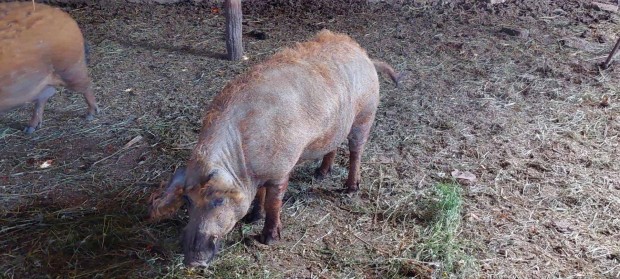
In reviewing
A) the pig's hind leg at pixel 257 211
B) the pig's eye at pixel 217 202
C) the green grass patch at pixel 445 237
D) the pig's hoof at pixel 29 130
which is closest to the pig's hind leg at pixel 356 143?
the green grass patch at pixel 445 237

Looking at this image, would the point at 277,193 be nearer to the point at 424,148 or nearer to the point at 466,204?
the point at 466,204

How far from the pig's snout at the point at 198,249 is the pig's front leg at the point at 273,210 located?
1.83 ft

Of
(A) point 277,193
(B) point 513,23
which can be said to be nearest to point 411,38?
(B) point 513,23

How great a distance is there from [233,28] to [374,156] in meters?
2.60

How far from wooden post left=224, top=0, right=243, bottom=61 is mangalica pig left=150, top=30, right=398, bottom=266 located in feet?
8.66

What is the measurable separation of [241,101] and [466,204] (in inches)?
78.7

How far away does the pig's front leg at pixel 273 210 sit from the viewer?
3.58 meters

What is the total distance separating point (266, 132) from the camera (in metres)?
3.30

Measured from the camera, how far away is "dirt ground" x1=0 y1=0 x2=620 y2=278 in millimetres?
3764

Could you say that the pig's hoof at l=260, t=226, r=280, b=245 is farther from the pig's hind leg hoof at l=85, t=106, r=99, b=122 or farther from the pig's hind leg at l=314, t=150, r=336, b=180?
the pig's hind leg hoof at l=85, t=106, r=99, b=122

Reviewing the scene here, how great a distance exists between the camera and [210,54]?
22.5 feet

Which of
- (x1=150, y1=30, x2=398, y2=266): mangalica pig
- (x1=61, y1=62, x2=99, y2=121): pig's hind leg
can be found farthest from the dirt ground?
(x1=150, y1=30, x2=398, y2=266): mangalica pig

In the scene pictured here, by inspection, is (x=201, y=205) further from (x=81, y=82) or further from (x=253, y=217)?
(x=81, y=82)

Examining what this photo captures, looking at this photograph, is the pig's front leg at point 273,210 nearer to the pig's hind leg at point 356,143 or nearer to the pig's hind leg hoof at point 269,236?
the pig's hind leg hoof at point 269,236
